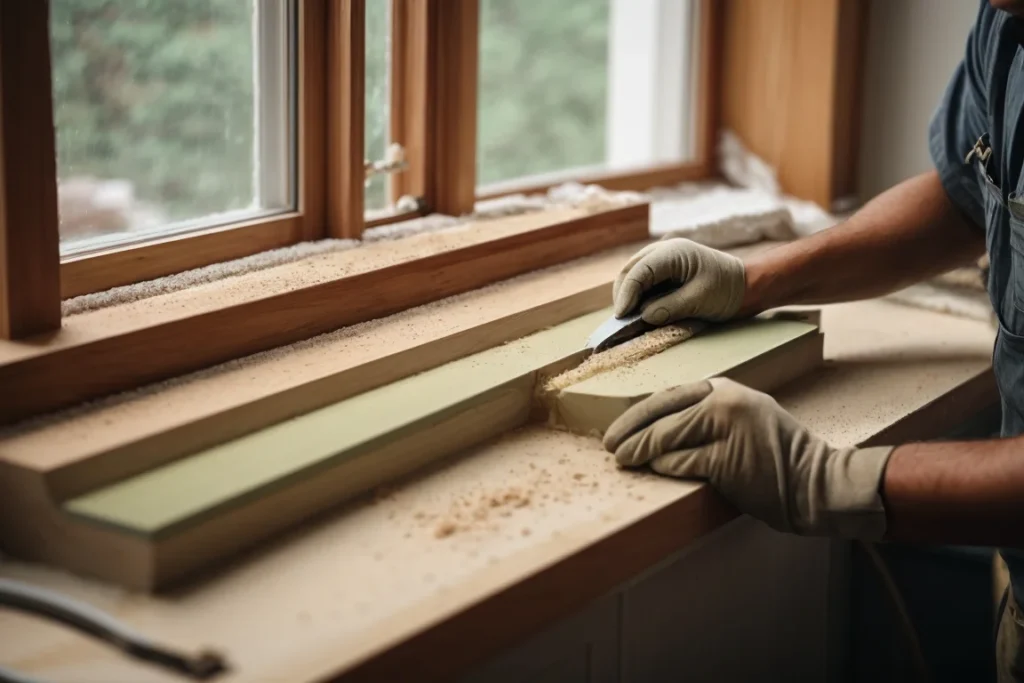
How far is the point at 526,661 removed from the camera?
140 cm

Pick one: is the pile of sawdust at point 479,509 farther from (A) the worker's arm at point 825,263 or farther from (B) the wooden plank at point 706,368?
(A) the worker's arm at point 825,263

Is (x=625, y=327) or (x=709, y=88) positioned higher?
(x=709, y=88)

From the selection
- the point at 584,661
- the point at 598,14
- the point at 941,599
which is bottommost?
the point at 941,599

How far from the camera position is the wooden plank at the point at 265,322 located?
4.49ft

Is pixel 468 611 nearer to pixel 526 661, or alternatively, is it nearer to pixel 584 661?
pixel 526 661

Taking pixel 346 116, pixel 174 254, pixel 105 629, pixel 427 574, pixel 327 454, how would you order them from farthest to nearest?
pixel 346 116 → pixel 174 254 → pixel 327 454 → pixel 427 574 → pixel 105 629

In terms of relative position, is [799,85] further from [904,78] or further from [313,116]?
[313,116]

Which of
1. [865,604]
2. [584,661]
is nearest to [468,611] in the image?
[584,661]

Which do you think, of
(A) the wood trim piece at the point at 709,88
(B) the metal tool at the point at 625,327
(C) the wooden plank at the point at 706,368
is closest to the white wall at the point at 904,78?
(A) the wood trim piece at the point at 709,88

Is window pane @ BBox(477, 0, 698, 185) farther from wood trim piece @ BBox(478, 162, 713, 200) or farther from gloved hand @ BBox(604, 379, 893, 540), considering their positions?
gloved hand @ BBox(604, 379, 893, 540)

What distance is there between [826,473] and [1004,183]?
1.79 feet

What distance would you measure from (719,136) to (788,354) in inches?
48.1

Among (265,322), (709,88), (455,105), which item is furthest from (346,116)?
(709,88)

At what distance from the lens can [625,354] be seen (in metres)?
1.71
